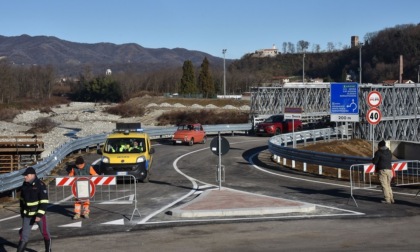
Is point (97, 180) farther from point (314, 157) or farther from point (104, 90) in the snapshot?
point (104, 90)

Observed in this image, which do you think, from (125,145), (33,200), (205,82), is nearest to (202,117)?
(205,82)

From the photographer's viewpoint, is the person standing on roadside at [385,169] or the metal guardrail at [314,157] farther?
the metal guardrail at [314,157]

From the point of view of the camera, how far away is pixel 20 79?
18250 cm

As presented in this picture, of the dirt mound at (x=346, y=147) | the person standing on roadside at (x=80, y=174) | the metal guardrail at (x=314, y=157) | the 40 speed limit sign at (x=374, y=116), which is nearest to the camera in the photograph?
the person standing on roadside at (x=80, y=174)

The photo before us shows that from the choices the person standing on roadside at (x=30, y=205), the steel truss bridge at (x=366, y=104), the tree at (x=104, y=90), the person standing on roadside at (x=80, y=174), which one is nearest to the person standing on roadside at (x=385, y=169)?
the person standing on roadside at (x=80, y=174)

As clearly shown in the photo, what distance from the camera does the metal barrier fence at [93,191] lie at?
14357mm

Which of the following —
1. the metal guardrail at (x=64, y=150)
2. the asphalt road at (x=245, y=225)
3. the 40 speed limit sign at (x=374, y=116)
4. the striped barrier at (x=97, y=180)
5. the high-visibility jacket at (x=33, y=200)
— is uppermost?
the 40 speed limit sign at (x=374, y=116)

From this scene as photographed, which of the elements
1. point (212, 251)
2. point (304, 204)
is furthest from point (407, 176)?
point (212, 251)

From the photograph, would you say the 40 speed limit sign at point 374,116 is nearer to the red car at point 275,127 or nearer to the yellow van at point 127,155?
the yellow van at point 127,155

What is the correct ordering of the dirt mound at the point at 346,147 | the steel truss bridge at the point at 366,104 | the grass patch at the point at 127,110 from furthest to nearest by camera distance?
1. the grass patch at the point at 127,110
2. the steel truss bridge at the point at 366,104
3. the dirt mound at the point at 346,147

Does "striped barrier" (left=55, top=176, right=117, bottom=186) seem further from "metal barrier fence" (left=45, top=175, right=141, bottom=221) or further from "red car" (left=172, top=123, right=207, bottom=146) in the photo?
"red car" (left=172, top=123, right=207, bottom=146)

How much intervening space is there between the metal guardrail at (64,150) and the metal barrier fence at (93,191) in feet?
2.70

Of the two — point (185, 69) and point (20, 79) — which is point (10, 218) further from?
point (20, 79)

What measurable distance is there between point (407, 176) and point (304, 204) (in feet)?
25.2
